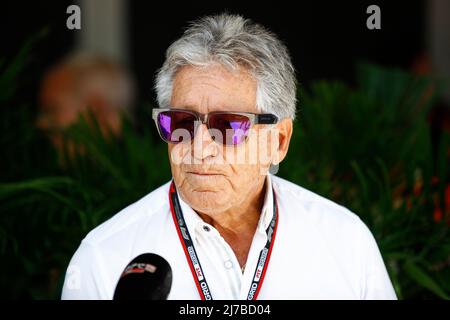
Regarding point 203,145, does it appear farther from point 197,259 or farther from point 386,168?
point 386,168

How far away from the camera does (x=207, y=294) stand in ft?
6.13

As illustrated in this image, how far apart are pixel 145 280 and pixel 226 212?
1.15 ft

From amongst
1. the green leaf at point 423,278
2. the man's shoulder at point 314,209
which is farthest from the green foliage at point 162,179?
the man's shoulder at point 314,209

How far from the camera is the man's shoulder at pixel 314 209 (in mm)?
2033

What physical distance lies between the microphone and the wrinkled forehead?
0.38 metres

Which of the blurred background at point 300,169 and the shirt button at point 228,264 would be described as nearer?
the shirt button at point 228,264

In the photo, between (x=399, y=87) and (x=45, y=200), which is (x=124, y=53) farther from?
(x=45, y=200)

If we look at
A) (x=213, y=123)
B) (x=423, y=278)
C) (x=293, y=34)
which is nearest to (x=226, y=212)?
(x=213, y=123)

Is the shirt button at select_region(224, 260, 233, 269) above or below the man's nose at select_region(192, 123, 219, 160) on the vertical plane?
below

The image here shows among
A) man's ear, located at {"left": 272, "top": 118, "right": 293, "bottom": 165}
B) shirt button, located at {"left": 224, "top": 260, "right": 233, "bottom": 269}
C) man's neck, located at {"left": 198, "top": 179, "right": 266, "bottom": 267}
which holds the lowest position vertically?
shirt button, located at {"left": 224, "top": 260, "right": 233, "bottom": 269}

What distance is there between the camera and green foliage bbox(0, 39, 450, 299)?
257 centimetres

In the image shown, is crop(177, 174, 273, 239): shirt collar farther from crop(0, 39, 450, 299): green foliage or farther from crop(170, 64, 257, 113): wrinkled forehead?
crop(0, 39, 450, 299): green foliage

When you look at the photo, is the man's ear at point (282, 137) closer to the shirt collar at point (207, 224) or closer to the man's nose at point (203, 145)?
the shirt collar at point (207, 224)

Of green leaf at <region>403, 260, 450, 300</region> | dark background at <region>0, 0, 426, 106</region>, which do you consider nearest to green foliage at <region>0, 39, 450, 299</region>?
green leaf at <region>403, 260, 450, 300</region>
